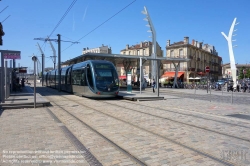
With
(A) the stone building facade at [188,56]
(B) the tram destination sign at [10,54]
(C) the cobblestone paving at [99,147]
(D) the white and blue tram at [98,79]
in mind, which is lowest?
(C) the cobblestone paving at [99,147]

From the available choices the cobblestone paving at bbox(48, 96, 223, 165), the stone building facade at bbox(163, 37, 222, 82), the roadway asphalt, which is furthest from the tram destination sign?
the stone building facade at bbox(163, 37, 222, 82)

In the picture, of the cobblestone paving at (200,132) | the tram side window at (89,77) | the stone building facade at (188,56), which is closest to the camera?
the cobblestone paving at (200,132)

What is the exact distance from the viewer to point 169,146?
18.2 ft

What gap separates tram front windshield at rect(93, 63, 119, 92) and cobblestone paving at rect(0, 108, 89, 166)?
8.93 m

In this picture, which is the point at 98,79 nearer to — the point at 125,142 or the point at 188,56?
the point at 125,142

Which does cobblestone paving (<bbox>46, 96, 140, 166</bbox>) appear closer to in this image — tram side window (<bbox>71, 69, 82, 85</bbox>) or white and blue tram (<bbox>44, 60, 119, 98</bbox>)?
white and blue tram (<bbox>44, 60, 119, 98</bbox>)

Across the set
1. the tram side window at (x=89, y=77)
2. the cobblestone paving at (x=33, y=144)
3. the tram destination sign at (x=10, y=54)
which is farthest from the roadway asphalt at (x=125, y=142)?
the tram side window at (x=89, y=77)

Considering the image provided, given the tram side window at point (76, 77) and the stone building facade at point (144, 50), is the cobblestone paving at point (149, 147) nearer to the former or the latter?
the tram side window at point (76, 77)

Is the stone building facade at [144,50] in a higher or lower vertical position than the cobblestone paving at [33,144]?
Answer: higher

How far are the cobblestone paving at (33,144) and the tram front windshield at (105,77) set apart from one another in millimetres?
8933

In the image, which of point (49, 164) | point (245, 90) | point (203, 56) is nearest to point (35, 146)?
point (49, 164)

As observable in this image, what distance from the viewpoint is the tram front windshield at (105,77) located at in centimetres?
1714

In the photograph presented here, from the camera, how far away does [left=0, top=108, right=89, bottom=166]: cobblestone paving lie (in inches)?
185

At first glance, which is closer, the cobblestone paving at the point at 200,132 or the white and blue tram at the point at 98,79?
the cobblestone paving at the point at 200,132
